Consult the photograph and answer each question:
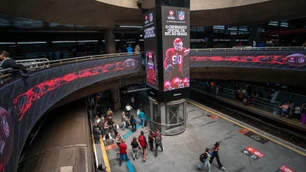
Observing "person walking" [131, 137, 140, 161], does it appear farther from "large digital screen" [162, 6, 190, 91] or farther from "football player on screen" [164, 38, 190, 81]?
"football player on screen" [164, 38, 190, 81]

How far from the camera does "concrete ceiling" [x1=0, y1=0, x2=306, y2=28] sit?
11078 mm

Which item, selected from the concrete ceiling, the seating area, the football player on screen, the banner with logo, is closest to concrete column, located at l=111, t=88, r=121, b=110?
the banner with logo

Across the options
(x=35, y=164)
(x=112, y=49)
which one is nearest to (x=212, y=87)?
(x=112, y=49)

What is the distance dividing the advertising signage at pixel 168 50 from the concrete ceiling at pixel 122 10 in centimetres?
210

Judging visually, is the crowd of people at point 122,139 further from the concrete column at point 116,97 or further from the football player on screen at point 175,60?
the concrete column at point 116,97

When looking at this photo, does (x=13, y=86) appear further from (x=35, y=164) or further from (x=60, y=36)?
(x=60, y=36)

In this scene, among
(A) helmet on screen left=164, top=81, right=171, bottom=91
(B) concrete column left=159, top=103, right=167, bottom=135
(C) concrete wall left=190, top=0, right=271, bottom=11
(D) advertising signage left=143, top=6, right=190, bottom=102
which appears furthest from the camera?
(C) concrete wall left=190, top=0, right=271, bottom=11

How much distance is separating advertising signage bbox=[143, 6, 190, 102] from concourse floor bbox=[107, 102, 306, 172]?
323 centimetres

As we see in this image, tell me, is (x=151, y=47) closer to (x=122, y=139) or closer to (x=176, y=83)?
(x=176, y=83)

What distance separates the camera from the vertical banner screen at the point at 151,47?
11.5 m

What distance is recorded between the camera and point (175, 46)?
38.2ft

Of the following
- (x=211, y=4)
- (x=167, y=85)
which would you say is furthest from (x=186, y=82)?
(x=211, y=4)

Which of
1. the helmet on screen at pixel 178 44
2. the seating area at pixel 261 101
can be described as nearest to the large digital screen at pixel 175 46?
the helmet on screen at pixel 178 44

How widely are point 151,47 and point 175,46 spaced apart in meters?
1.74
